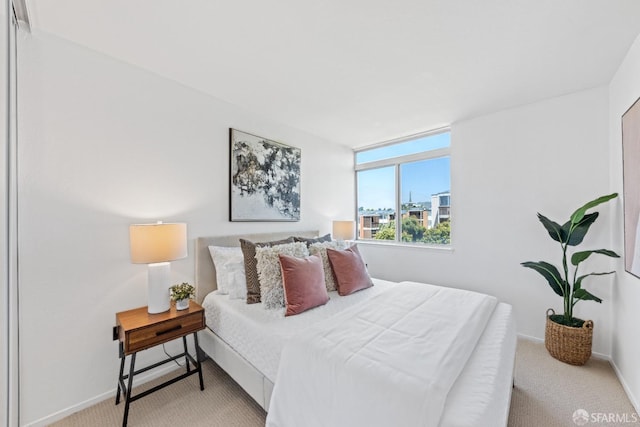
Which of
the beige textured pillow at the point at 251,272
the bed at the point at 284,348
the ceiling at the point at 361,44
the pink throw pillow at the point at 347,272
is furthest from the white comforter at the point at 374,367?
the ceiling at the point at 361,44

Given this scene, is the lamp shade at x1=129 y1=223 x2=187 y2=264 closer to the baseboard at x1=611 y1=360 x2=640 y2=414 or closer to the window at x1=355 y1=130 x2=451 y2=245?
the window at x1=355 y1=130 x2=451 y2=245

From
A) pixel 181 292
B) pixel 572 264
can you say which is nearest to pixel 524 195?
pixel 572 264

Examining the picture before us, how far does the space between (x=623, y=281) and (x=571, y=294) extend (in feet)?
1.34

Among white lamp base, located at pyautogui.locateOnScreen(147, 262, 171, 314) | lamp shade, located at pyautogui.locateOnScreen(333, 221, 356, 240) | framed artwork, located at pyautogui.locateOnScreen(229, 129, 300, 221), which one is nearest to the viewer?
white lamp base, located at pyautogui.locateOnScreen(147, 262, 171, 314)

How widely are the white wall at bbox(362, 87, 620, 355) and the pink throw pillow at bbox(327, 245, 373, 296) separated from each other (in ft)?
4.58

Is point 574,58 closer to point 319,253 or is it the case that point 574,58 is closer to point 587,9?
point 587,9

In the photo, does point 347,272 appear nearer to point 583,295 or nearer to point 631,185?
point 583,295

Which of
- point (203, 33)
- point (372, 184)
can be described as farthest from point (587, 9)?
point (372, 184)

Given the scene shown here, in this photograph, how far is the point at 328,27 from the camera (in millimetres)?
1626

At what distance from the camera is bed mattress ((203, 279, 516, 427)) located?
40.1 inches

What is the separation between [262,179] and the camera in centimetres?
293

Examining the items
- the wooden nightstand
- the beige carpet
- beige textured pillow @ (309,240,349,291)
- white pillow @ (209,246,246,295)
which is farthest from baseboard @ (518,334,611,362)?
the wooden nightstand

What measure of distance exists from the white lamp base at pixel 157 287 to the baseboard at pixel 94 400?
0.65 metres

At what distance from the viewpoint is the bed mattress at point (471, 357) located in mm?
1019
